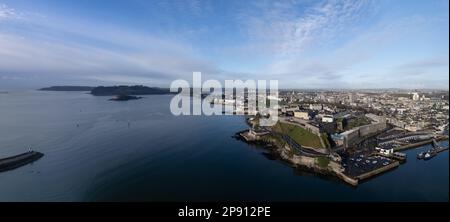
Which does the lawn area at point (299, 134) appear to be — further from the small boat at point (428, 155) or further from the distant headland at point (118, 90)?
the distant headland at point (118, 90)

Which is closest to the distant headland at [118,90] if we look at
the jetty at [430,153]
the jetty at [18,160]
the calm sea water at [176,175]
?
the calm sea water at [176,175]

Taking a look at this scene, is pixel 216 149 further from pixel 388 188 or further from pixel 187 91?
pixel 187 91

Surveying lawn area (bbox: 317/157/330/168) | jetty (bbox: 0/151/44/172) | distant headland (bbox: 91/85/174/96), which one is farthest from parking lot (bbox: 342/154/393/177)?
distant headland (bbox: 91/85/174/96)

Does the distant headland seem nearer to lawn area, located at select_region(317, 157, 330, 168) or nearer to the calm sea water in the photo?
the calm sea water

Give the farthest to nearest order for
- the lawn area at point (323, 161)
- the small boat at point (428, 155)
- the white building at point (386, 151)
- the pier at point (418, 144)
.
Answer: the pier at point (418, 144)
the white building at point (386, 151)
the small boat at point (428, 155)
the lawn area at point (323, 161)

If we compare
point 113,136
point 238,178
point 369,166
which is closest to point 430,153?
point 369,166
